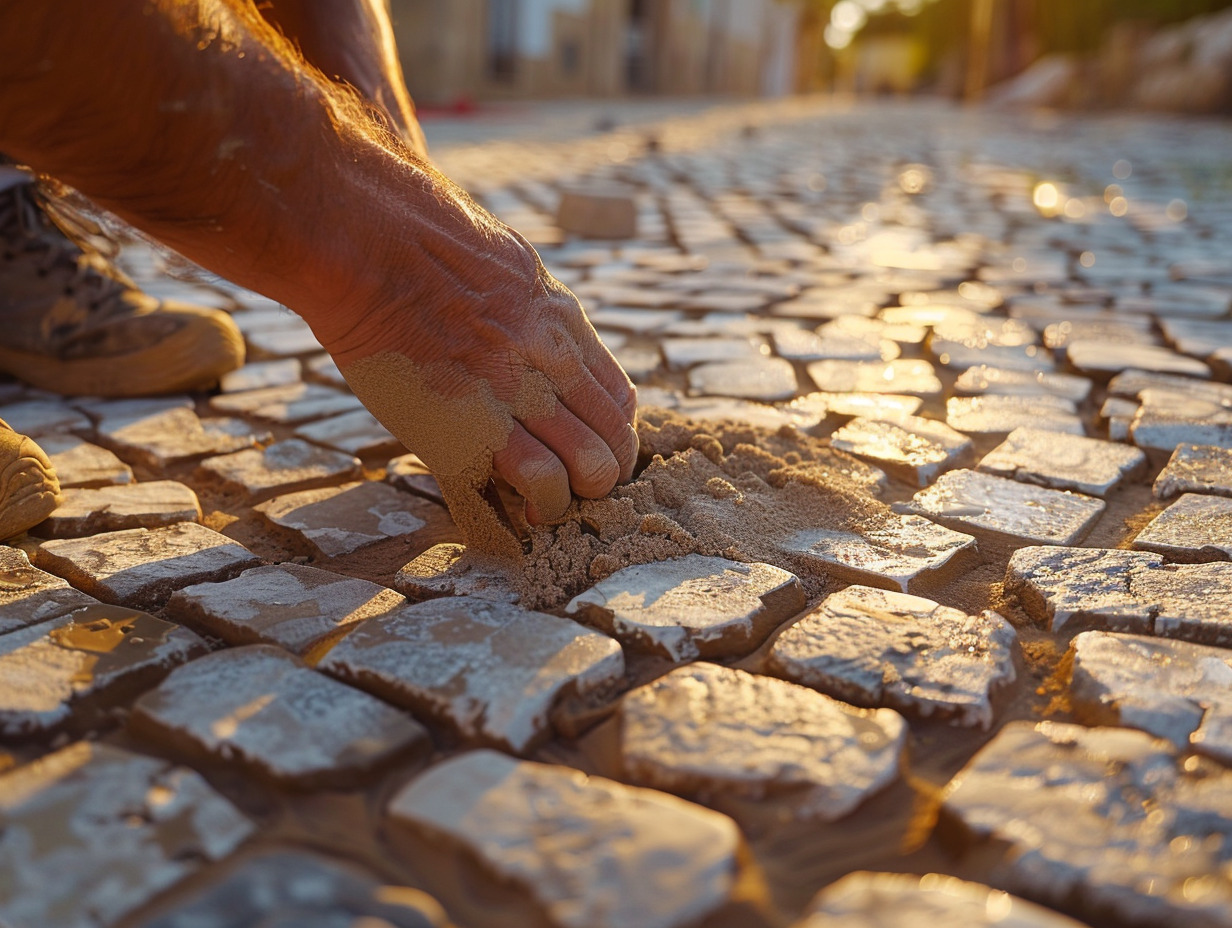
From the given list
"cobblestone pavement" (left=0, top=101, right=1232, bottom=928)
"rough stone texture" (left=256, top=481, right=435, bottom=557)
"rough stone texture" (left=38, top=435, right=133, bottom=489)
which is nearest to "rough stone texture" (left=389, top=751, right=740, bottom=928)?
"cobblestone pavement" (left=0, top=101, right=1232, bottom=928)

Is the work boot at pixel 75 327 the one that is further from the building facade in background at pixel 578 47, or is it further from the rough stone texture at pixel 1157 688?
the building facade in background at pixel 578 47

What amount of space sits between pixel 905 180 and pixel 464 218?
21.3 ft

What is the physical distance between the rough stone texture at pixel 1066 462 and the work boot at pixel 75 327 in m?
1.82

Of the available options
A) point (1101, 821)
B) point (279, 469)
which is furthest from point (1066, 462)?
point (279, 469)

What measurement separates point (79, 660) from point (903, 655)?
1.03 metres

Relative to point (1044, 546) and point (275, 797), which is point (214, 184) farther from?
point (1044, 546)

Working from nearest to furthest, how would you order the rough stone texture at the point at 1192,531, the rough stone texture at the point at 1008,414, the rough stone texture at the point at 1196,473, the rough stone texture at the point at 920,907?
the rough stone texture at the point at 920,907 → the rough stone texture at the point at 1192,531 → the rough stone texture at the point at 1196,473 → the rough stone texture at the point at 1008,414

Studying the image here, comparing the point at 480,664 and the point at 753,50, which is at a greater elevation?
the point at 753,50

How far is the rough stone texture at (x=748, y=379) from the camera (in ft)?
8.02

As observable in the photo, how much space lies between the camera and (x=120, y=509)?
1753 millimetres

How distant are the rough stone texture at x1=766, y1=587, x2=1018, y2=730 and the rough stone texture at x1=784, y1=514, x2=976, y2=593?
0.10 metres

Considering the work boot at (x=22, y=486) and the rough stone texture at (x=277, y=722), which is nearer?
the rough stone texture at (x=277, y=722)

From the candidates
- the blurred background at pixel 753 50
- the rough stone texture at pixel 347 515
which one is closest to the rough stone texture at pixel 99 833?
the rough stone texture at pixel 347 515

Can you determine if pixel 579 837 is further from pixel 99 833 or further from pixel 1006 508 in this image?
pixel 1006 508
